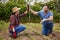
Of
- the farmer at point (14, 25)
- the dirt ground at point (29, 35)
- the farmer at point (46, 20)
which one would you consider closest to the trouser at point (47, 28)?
the farmer at point (46, 20)

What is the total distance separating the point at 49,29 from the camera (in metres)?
9.77

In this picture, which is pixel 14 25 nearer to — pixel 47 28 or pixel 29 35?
pixel 29 35

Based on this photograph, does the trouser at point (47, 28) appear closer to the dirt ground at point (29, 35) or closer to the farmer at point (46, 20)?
the farmer at point (46, 20)

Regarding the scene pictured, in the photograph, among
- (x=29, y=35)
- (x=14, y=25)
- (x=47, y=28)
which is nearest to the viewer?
(x=14, y=25)

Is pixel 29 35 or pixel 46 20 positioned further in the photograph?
pixel 29 35

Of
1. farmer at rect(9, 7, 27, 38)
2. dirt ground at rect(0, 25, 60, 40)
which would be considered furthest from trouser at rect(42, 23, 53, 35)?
farmer at rect(9, 7, 27, 38)

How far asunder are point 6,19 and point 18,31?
19.2 feet

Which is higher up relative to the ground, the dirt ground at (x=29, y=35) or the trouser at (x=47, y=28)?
the trouser at (x=47, y=28)

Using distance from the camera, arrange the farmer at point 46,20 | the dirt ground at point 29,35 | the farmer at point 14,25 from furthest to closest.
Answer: the dirt ground at point 29,35 < the farmer at point 46,20 < the farmer at point 14,25

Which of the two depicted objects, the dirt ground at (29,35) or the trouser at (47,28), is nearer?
the dirt ground at (29,35)

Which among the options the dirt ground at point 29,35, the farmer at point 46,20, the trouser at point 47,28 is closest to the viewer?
the farmer at point 46,20

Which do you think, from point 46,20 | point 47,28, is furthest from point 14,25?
point 47,28

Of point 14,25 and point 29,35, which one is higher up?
point 14,25

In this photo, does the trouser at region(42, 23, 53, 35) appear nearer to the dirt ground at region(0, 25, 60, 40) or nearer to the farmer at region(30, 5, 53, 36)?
the farmer at region(30, 5, 53, 36)
